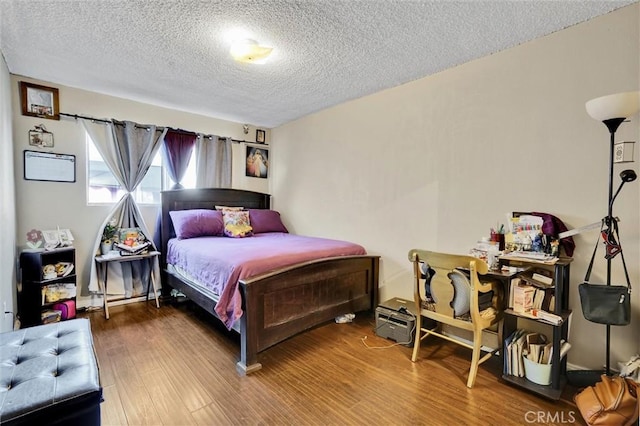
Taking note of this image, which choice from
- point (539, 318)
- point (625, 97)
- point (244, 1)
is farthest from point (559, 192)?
point (244, 1)

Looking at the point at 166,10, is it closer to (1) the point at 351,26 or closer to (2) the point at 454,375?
(1) the point at 351,26

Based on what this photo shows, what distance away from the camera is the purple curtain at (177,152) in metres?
3.82

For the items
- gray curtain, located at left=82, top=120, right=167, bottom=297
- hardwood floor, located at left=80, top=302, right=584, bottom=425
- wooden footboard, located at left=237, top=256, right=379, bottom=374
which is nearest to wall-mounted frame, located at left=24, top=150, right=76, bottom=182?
gray curtain, located at left=82, top=120, right=167, bottom=297

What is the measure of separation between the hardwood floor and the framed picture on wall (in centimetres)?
258

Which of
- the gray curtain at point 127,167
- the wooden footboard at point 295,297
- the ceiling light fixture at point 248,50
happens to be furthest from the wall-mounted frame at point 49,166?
the ceiling light fixture at point 248,50

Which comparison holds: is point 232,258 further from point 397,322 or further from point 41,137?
point 41,137

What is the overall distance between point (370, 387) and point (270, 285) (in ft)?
3.24

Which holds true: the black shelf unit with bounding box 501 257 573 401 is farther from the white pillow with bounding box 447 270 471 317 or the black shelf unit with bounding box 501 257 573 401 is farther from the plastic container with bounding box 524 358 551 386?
the white pillow with bounding box 447 270 471 317

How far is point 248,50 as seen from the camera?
2195 mm

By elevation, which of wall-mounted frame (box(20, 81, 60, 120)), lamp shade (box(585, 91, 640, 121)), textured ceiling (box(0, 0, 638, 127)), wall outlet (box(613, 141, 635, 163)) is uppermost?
textured ceiling (box(0, 0, 638, 127))

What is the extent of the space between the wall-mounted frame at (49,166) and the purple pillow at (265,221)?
6.61 ft

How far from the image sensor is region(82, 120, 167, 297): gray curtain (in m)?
3.41

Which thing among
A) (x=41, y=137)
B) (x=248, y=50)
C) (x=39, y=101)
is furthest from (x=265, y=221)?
(x=39, y=101)

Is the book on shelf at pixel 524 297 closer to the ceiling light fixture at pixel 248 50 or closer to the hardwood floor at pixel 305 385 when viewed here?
the hardwood floor at pixel 305 385
